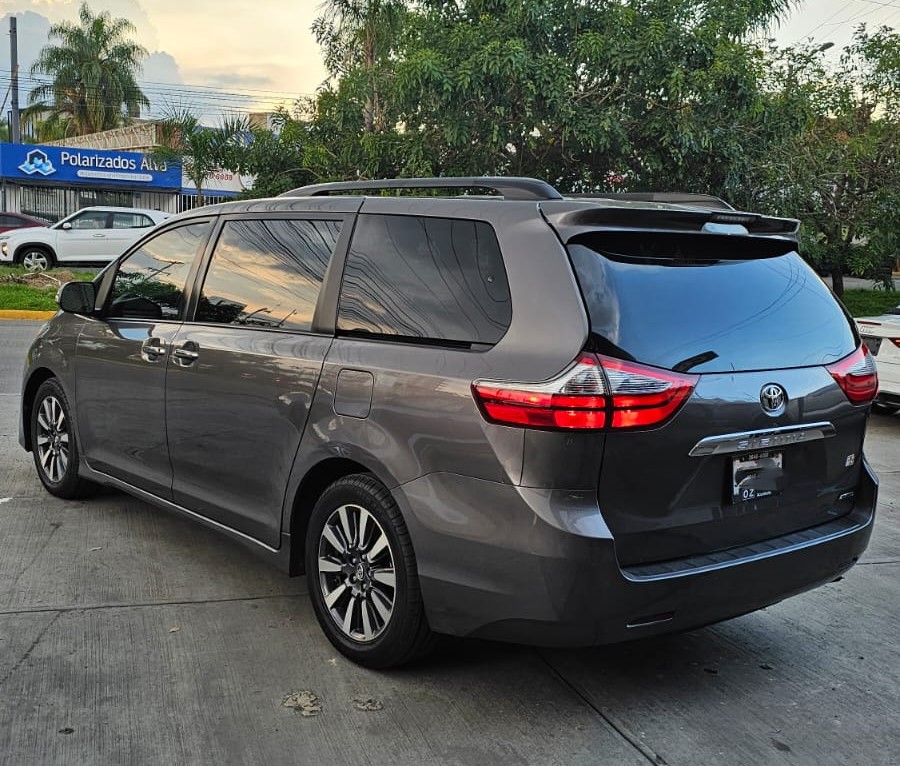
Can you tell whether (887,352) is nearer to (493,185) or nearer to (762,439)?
(762,439)

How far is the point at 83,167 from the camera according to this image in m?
37.4

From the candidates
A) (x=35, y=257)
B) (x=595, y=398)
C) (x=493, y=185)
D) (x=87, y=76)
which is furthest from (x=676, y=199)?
(x=87, y=76)

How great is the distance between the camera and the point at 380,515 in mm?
3389

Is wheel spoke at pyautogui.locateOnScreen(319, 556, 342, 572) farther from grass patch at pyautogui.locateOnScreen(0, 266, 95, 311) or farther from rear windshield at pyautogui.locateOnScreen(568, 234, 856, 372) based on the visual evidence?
grass patch at pyautogui.locateOnScreen(0, 266, 95, 311)

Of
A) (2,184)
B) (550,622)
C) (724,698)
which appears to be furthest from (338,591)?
(2,184)

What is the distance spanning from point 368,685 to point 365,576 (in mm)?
382

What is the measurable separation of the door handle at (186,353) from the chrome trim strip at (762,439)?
227 centimetres

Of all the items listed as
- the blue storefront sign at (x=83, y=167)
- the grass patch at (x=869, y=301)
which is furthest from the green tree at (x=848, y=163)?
the blue storefront sign at (x=83, y=167)

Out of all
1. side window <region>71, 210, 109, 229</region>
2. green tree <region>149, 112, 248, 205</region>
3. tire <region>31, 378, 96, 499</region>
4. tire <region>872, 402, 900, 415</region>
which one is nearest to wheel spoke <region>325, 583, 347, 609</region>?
tire <region>31, 378, 96, 499</region>

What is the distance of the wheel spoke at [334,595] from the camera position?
365cm

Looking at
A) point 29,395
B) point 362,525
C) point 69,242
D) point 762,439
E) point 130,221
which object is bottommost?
point 362,525

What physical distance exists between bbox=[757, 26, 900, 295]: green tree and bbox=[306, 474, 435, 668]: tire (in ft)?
53.5

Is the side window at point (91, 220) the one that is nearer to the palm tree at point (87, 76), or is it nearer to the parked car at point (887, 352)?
the parked car at point (887, 352)

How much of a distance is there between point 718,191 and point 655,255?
53.5ft
